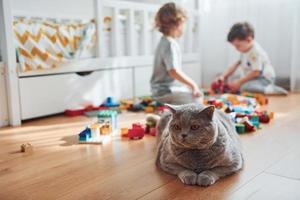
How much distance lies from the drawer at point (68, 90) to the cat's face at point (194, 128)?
3.55 ft

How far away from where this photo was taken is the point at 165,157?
3.58ft

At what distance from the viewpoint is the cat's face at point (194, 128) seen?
951 mm

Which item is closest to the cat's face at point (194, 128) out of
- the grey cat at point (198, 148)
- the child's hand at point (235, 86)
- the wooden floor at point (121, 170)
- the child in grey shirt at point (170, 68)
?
the grey cat at point (198, 148)

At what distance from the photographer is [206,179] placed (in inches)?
38.0

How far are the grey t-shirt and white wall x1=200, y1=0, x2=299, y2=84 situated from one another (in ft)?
2.92

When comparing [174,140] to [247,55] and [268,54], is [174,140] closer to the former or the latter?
[247,55]

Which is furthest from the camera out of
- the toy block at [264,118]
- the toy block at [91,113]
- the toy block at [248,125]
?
the toy block at [91,113]

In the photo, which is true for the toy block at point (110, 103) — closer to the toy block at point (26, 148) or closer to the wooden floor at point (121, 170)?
the wooden floor at point (121, 170)

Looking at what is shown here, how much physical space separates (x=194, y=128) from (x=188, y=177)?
5.5 inches

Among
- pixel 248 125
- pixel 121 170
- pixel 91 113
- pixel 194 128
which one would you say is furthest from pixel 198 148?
pixel 91 113

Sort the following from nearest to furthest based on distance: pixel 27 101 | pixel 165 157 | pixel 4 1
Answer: pixel 165 157 < pixel 4 1 < pixel 27 101

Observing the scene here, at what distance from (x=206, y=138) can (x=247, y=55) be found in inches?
67.2

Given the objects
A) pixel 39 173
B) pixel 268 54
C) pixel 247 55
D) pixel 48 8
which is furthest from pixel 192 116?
pixel 268 54

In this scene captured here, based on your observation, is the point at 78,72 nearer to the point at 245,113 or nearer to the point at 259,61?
the point at 245,113
